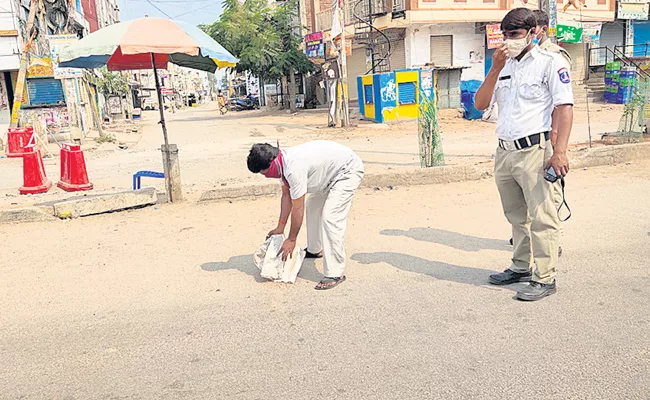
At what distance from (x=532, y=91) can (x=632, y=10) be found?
2961cm

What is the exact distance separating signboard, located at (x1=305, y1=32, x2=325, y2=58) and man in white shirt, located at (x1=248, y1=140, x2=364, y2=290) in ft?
84.3

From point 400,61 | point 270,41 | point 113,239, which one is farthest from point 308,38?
point 113,239

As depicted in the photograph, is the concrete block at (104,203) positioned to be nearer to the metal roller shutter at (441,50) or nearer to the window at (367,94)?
the window at (367,94)

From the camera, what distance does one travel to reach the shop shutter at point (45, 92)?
69.5 feet

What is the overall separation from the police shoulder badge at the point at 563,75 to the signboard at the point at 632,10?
95.2 feet

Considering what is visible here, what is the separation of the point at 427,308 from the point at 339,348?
848 mm

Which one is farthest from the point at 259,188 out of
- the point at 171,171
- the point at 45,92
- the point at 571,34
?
the point at 571,34

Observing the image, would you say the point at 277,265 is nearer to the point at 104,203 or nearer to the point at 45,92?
the point at 104,203

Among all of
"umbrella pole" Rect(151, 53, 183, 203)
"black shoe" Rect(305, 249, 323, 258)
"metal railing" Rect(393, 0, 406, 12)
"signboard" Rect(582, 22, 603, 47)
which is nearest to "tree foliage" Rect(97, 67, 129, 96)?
"metal railing" Rect(393, 0, 406, 12)

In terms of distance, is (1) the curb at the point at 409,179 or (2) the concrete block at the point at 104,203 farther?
(1) the curb at the point at 409,179

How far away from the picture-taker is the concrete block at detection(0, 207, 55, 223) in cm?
712

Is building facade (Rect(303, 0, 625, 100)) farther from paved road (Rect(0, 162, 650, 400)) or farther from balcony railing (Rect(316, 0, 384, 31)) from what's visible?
paved road (Rect(0, 162, 650, 400))

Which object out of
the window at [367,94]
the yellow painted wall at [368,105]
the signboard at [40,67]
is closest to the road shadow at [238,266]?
the yellow painted wall at [368,105]

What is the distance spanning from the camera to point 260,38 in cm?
3042
